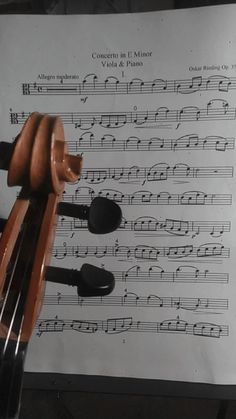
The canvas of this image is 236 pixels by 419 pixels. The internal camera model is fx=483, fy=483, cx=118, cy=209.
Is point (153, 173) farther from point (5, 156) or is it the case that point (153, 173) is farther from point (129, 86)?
point (5, 156)

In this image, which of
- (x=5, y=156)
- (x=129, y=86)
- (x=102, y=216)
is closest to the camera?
(x=5, y=156)

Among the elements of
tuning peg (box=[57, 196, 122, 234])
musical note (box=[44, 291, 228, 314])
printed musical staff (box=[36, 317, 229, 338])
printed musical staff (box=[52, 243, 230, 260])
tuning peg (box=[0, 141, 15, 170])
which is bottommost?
printed musical staff (box=[36, 317, 229, 338])

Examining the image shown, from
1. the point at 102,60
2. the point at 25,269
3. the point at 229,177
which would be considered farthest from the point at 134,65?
the point at 25,269

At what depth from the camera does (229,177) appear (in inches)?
41.6

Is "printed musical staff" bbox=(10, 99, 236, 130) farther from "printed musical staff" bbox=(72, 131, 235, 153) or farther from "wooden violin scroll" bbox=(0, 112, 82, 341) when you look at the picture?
"wooden violin scroll" bbox=(0, 112, 82, 341)

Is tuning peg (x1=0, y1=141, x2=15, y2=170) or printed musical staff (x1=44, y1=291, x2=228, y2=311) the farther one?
printed musical staff (x1=44, y1=291, x2=228, y2=311)

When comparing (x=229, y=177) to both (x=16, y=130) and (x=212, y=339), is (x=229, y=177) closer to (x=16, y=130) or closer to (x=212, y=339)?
(x=212, y=339)

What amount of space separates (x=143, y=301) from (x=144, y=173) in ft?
0.98

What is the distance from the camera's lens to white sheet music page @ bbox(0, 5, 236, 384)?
1.04 metres

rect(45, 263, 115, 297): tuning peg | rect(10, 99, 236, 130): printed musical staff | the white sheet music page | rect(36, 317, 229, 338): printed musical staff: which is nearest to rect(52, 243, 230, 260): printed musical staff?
the white sheet music page

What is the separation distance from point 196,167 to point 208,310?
13.0 inches

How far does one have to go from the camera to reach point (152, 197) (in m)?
1.09

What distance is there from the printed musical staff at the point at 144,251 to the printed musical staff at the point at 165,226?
0.03 m

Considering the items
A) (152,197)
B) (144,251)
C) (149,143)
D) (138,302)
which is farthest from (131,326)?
(149,143)
